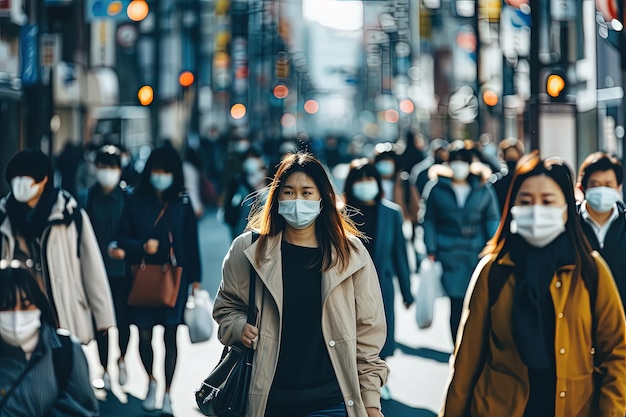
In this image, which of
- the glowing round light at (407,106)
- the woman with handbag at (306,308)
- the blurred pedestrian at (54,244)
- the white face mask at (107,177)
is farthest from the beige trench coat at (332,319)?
the glowing round light at (407,106)

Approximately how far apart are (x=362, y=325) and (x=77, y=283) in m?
3.47

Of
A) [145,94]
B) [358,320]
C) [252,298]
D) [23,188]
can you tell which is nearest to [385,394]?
[23,188]

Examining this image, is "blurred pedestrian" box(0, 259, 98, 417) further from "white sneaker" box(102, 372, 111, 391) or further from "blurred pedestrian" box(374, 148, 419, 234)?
"blurred pedestrian" box(374, 148, 419, 234)

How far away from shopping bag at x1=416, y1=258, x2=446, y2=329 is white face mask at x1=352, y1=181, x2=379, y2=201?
1044 mm

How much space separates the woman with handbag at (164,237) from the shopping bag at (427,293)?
85.4 inches

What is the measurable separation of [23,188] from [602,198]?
3437 millimetres

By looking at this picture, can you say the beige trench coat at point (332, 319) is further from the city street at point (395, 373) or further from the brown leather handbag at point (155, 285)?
the city street at point (395, 373)

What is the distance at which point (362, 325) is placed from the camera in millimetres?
5211

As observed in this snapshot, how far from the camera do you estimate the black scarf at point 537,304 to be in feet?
16.3

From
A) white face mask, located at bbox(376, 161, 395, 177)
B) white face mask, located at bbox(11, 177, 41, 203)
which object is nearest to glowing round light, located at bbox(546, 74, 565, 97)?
white face mask, located at bbox(376, 161, 395, 177)

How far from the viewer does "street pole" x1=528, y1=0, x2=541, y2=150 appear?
51.9 feet

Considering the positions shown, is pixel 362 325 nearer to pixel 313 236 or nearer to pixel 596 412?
pixel 313 236

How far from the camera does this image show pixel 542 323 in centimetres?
501

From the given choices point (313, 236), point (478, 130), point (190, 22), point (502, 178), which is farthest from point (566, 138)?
point (190, 22)
